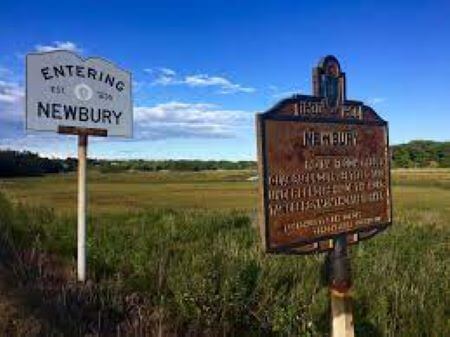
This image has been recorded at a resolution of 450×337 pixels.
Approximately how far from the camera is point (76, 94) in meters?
8.32

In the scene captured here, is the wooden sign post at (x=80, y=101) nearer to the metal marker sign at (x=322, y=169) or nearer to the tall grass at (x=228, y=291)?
the tall grass at (x=228, y=291)

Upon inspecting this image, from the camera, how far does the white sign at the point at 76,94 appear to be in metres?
7.82

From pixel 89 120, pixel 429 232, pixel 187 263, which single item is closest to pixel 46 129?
pixel 89 120

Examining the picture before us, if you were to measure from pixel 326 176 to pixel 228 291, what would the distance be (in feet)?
7.54

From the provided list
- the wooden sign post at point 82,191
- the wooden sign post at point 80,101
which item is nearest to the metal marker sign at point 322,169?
the wooden sign post at point 80,101

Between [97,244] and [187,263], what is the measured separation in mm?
2572

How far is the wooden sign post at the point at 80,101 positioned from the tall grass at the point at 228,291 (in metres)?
0.86

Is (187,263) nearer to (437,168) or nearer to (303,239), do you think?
(303,239)

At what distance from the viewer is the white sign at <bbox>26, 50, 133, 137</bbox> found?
→ 7820 millimetres

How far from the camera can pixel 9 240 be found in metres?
8.97

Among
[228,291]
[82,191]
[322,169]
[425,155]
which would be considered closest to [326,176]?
[322,169]

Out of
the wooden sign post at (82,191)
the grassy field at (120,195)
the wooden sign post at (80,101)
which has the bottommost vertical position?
the grassy field at (120,195)

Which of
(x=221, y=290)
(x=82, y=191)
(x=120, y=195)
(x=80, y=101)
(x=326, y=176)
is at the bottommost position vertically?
(x=120, y=195)

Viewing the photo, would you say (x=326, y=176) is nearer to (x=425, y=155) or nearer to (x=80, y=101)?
(x=80, y=101)
